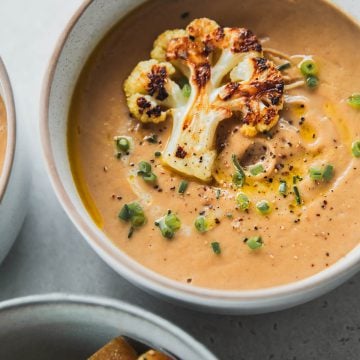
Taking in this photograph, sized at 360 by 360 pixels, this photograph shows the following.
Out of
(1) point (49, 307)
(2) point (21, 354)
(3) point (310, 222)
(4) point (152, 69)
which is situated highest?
(4) point (152, 69)

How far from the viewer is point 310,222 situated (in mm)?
2533

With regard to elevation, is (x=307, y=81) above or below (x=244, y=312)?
above

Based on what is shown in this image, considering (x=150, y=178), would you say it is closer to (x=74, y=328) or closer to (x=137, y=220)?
(x=137, y=220)

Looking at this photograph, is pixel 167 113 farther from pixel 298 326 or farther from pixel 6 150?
pixel 298 326

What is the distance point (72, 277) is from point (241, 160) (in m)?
0.67

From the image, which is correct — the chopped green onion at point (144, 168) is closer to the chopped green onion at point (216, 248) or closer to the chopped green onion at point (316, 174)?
the chopped green onion at point (216, 248)

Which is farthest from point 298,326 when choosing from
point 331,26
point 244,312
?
point 331,26

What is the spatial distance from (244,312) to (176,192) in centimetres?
39

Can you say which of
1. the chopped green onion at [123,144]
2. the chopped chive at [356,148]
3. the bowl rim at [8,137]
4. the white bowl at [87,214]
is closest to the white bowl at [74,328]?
the white bowl at [87,214]

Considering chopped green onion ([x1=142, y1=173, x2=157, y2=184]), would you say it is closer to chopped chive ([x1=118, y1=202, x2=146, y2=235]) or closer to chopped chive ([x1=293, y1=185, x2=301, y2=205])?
chopped chive ([x1=118, y1=202, x2=146, y2=235])

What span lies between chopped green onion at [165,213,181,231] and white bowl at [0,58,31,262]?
46 centimetres

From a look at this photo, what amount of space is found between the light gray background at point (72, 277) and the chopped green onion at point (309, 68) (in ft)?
2.15

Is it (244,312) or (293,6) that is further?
(293,6)

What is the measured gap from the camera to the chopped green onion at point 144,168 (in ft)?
8.55
